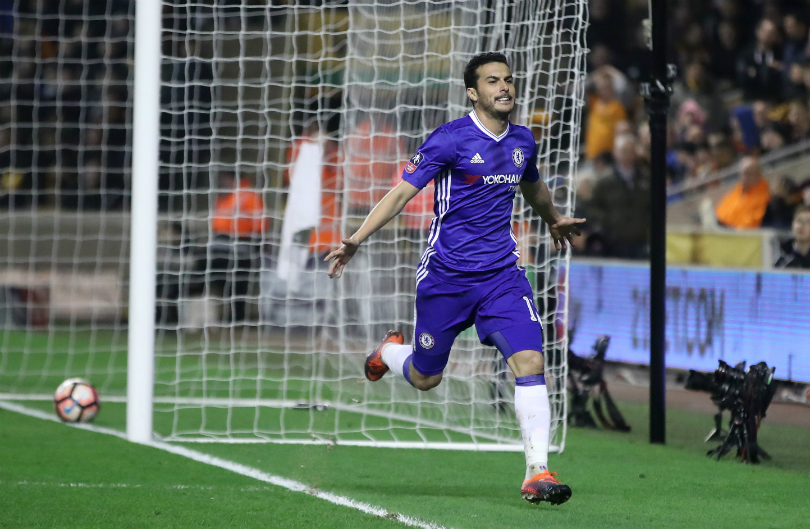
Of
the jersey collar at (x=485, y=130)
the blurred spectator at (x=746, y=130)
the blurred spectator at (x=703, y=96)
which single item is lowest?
the jersey collar at (x=485, y=130)

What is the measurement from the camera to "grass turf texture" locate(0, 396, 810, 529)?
510 centimetres

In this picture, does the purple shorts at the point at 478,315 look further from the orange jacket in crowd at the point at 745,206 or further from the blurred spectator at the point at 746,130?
the blurred spectator at the point at 746,130

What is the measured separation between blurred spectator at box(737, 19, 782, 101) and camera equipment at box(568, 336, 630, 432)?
622 cm

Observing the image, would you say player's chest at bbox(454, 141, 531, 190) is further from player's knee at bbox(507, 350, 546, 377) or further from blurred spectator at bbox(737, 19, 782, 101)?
blurred spectator at bbox(737, 19, 782, 101)

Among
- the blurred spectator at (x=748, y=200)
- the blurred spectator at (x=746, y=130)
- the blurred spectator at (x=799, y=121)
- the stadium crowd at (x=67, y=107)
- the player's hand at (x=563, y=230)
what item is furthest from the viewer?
the stadium crowd at (x=67, y=107)

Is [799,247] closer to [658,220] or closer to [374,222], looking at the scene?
[658,220]

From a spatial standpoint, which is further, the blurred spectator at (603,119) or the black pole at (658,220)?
the blurred spectator at (603,119)

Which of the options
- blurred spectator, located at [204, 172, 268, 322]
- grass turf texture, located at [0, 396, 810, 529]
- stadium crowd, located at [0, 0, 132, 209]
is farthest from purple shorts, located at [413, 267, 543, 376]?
stadium crowd, located at [0, 0, 132, 209]

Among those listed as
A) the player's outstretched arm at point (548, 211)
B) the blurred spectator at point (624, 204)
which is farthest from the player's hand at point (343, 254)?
the blurred spectator at point (624, 204)

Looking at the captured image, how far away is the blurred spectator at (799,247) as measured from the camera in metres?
8.97

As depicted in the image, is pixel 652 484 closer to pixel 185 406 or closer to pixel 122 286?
pixel 185 406

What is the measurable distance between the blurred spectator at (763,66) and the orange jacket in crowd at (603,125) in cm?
161

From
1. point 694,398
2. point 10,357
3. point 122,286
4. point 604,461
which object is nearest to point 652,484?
point 604,461

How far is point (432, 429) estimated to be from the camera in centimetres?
823
